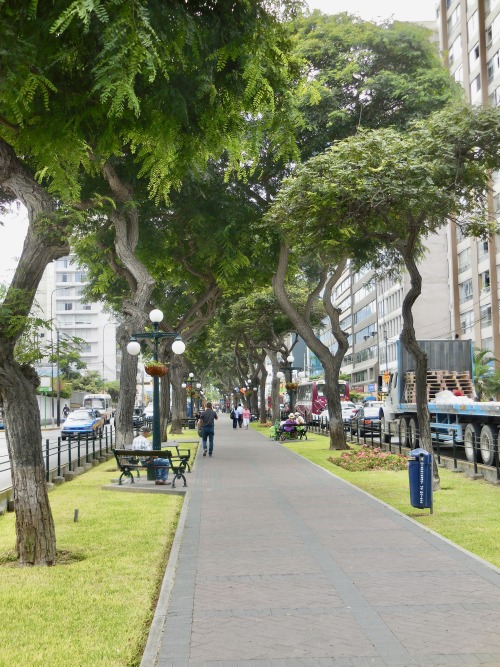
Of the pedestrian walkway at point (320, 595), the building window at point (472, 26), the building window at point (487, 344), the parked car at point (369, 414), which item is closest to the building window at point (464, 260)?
the building window at point (487, 344)

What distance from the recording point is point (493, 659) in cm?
533

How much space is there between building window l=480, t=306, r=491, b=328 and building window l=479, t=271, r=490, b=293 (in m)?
1.18

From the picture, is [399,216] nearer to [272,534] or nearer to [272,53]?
[272,534]

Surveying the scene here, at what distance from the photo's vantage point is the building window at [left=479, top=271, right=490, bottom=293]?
169 feet

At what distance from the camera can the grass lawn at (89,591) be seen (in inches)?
225

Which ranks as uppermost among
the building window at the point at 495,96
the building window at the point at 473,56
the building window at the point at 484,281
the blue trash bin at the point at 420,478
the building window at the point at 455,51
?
the building window at the point at 455,51

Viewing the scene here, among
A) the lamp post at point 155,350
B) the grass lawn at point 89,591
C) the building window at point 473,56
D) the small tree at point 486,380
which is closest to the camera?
the grass lawn at point 89,591

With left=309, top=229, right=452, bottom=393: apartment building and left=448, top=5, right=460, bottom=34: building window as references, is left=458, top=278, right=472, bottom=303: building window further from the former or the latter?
left=448, top=5, right=460, bottom=34: building window

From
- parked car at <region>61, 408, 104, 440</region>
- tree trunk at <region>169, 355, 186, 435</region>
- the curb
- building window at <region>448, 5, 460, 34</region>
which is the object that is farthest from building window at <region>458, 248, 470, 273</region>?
the curb

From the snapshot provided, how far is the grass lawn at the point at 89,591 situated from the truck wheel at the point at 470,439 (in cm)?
939

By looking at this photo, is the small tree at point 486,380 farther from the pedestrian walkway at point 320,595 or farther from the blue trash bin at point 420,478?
the pedestrian walkway at point 320,595

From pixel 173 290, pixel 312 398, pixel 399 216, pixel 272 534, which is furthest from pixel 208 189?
pixel 312 398

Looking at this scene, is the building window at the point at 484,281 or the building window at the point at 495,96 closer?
the building window at the point at 495,96

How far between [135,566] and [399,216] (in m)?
10.5
